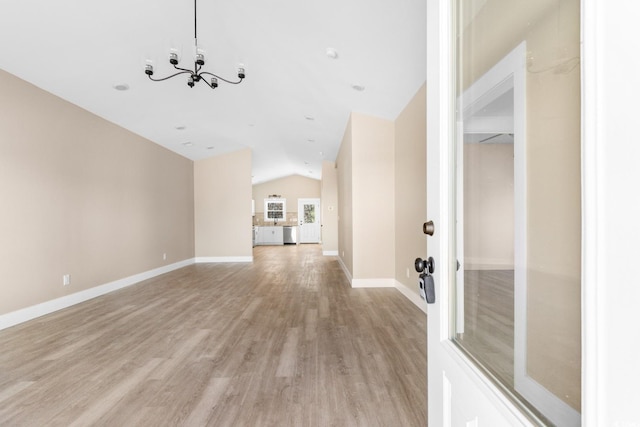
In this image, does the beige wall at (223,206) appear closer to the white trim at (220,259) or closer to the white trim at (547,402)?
the white trim at (220,259)

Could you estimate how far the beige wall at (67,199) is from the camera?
3.15 m

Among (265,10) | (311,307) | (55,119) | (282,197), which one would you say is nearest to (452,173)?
(265,10)

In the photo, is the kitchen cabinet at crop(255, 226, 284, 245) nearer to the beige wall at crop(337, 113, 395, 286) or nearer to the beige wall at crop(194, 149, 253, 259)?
the beige wall at crop(194, 149, 253, 259)

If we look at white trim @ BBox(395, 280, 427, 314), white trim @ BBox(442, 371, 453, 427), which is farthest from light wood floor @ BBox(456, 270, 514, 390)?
white trim @ BBox(395, 280, 427, 314)

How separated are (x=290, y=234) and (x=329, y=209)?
11.3 feet

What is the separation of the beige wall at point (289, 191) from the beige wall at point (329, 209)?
3497 mm

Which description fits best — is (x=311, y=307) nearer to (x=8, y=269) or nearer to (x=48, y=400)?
(x=48, y=400)

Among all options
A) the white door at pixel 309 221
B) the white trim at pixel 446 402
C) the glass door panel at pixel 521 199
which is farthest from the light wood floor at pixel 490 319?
the white door at pixel 309 221

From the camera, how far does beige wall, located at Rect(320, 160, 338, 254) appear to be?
30.3 feet

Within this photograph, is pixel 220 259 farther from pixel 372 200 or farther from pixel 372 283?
pixel 372 200

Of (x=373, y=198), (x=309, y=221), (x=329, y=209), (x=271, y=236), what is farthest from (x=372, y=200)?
(x=309, y=221)

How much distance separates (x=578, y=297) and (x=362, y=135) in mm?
4455

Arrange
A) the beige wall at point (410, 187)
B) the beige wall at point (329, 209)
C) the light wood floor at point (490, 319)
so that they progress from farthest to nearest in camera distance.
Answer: the beige wall at point (329, 209) → the beige wall at point (410, 187) → the light wood floor at point (490, 319)

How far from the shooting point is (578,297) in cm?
51
